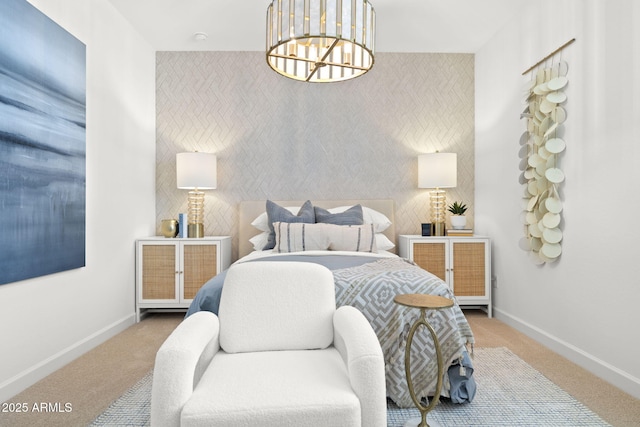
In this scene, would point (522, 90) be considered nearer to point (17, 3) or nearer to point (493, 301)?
point (493, 301)

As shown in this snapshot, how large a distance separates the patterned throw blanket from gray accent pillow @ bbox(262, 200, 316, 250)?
55.7 inches

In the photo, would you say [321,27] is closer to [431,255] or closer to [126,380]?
[126,380]

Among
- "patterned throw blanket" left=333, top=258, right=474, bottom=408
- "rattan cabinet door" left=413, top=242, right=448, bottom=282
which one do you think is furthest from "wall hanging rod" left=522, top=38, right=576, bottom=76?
"patterned throw blanket" left=333, top=258, right=474, bottom=408

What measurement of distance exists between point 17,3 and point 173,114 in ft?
6.50

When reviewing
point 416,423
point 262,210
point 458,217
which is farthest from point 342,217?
point 416,423

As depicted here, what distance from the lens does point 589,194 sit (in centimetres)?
254

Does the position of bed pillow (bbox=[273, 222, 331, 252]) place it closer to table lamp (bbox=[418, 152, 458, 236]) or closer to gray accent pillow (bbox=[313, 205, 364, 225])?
gray accent pillow (bbox=[313, 205, 364, 225])

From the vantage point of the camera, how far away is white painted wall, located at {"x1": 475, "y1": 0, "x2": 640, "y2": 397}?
223 centimetres

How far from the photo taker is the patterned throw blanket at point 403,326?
2.02 m

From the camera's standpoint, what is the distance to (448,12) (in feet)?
11.2

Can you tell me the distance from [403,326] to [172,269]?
96.7 inches

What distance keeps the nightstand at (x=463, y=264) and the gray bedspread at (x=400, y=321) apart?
63.5 inches

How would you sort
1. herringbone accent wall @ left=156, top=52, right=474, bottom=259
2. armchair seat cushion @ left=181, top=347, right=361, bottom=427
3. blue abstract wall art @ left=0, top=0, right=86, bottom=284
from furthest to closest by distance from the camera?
1. herringbone accent wall @ left=156, top=52, right=474, bottom=259
2. blue abstract wall art @ left=0, top=0, right=86, bottom=284
3. armchair seat cushion @ left=181, top=347, right=361, bottom=427

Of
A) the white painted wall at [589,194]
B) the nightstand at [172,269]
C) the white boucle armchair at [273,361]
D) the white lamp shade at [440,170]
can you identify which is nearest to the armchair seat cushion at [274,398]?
the white boucle armchair at [273,361]
